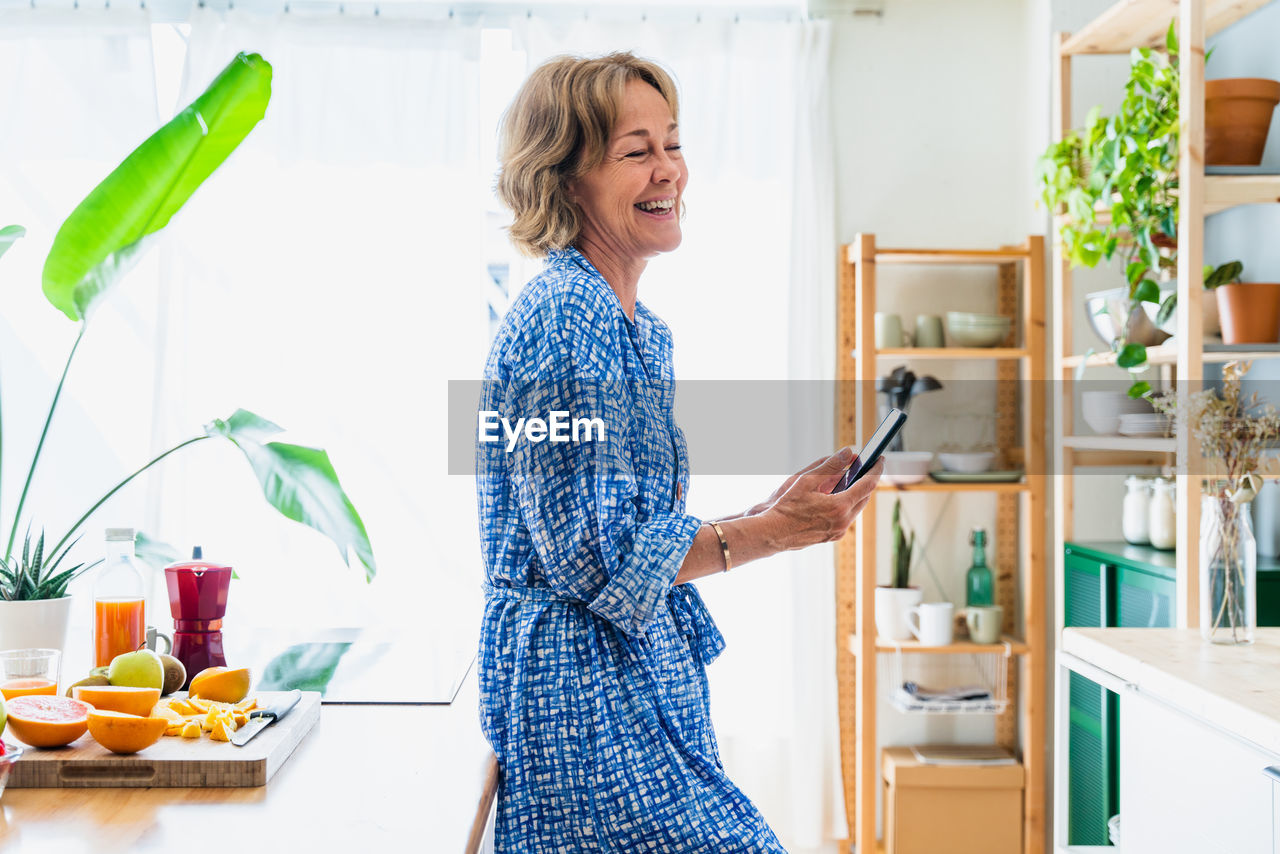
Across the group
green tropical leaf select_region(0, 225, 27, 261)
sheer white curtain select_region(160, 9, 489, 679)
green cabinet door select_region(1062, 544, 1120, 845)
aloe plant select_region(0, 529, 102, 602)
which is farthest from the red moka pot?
green cabinet door select_region(1062, 544, 1120, 845)

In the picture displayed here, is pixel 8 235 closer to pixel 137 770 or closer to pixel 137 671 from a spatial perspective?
pixel 137 671

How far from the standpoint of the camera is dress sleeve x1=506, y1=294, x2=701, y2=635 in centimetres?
102

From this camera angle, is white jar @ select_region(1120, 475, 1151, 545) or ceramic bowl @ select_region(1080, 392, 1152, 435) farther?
white jar @ select_region(1120, 475, 1151, 545)

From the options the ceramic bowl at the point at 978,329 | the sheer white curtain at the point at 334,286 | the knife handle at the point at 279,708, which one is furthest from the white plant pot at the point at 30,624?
the ceramic bowl at the point at 978,329

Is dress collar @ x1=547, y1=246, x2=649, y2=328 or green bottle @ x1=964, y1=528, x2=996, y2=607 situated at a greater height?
dress collar @ x1=547, y1=246, x2=649, y2=328

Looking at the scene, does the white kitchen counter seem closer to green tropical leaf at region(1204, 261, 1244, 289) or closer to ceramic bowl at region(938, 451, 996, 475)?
green tropical leaf at region(1204, 261, 1244, 289)

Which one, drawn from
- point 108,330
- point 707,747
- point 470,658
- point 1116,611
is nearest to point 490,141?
point 108,330

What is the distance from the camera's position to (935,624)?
2.82 meters

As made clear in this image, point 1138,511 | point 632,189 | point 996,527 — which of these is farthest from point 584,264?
point 996,527

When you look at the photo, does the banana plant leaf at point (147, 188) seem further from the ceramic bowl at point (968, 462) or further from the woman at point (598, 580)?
the ceramic bowl at point (968, 462)

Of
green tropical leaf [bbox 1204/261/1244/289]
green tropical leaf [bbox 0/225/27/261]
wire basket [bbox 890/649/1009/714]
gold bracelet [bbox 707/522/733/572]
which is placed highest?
green tropical leaf [bbox 0/225/27/261]

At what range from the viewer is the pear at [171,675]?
123cm

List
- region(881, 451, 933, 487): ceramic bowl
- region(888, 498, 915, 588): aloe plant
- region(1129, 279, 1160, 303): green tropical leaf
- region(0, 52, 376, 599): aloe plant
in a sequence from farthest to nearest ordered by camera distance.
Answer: region(888, 498, 915, 588): aloe plant < region(881, 451, 933, 487): ceramic bowl < region(1129, 279, 1160, 303): green tropical leaf < region(0, 52, 376, 599): aloe plant

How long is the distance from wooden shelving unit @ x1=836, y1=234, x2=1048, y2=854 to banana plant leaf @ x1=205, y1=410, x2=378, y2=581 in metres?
1.35
